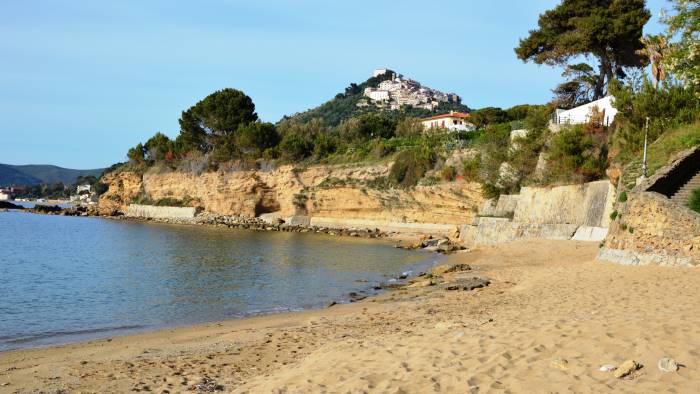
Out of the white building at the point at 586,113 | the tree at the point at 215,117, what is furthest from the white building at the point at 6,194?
the white building at the point at 586,113

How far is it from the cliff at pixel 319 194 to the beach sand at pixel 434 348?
28959 mm

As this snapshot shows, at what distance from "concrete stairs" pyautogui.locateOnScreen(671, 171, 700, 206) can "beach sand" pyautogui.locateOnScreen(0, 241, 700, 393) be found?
2.97m

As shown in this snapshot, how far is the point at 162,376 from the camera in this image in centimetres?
814

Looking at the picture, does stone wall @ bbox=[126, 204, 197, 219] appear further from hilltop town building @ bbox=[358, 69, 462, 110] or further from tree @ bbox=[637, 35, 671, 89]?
hilltop town building @ bbox=[358, 69, 462, 110]

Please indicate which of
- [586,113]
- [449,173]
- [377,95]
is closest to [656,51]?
[586,113]

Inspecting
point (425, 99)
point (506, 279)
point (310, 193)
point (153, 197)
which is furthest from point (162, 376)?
point (425, 99)

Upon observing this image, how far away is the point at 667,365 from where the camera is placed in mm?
5480

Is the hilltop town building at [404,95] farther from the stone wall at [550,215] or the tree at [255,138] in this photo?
the stone wall at [550,215]

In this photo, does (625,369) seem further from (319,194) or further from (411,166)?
(319,194)

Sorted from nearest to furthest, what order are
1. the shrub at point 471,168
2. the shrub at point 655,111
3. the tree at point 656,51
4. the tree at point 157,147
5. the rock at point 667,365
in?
the rock at point 667,365 < the shrub at point 655,111 < the tree at point 656,51 < the shrub at point 471,168 < the tree at point 157,147

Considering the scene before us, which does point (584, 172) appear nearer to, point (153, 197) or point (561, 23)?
point (561, 23)

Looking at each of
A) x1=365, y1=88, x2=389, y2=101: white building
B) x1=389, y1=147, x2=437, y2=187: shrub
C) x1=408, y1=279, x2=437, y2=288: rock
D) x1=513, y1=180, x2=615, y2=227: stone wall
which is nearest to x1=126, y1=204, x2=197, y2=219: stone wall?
x1=389, y1=147, x2=437, y2=187: shrub

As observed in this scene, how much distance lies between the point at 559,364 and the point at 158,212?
70.9 meters

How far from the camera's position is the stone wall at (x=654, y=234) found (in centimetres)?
1387
